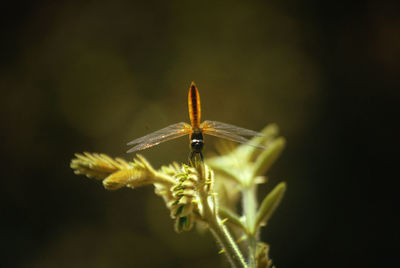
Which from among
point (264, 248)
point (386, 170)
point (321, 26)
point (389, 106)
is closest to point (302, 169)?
point (386, 170)

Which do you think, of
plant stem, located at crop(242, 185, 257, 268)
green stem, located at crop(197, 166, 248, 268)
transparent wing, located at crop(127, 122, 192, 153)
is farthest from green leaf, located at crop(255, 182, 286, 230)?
transparent wing, located at crop(127, 122, 192, 153)

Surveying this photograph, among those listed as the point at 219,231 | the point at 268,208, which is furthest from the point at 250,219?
the point at 219,231

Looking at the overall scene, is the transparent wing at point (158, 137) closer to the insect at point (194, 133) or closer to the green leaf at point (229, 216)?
the insect at point (194, 133)

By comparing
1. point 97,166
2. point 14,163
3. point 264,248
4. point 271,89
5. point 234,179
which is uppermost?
point 14,163

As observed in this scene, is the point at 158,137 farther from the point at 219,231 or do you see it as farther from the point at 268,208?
the point at 268,208

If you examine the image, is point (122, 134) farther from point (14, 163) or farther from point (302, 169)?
point (302, 169)

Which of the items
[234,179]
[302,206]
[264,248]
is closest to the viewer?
[264,248]

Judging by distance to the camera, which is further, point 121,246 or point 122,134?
point 122,134
